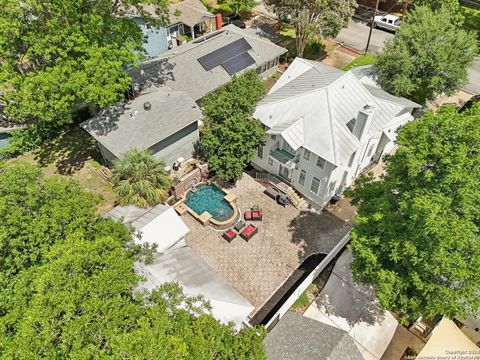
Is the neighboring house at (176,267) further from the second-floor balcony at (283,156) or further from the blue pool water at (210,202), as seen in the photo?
the second-floor balcony at (283,156)

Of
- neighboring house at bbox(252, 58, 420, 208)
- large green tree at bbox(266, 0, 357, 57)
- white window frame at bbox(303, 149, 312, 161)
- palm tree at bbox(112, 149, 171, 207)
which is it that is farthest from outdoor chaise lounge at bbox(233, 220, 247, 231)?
large green tree at bbox(266, 0, 357, 57)

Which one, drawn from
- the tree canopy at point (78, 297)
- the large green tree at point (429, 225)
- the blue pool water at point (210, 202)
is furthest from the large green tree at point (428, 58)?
the tree canopy at point (78, 297)

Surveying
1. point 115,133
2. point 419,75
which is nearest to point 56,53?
point 115,133

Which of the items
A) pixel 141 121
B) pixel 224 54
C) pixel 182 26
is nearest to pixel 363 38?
pixel 224 54

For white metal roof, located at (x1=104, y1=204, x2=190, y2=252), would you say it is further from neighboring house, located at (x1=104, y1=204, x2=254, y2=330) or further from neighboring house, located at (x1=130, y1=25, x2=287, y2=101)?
neighboring house, located at (x1=130, y1=25, x2=287, y2=101)

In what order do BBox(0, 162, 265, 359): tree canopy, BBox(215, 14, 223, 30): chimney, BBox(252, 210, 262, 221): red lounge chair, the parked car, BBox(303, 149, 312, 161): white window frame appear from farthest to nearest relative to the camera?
the parked car < BBox(215, 14, 223, 30): chimney < BBox(252, 210, 262, 221): red lounge chair < BBox(303, 149, 312, 161): white window frame < BBox(0, 162, 265, 359): tree canopy

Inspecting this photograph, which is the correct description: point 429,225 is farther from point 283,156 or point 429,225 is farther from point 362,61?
point 362,61

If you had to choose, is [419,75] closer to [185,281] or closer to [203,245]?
[203,245]
